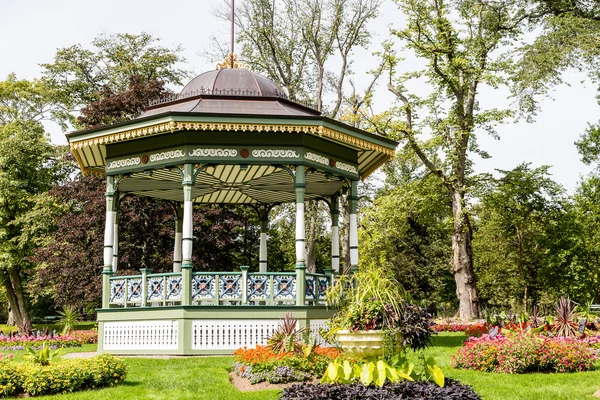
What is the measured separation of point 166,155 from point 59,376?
23.0 feet

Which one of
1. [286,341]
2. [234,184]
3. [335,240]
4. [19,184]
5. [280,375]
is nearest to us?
[280,375]

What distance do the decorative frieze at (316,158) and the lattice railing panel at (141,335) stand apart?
4.98 meters

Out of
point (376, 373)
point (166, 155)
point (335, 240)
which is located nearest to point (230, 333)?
point (166, 155)

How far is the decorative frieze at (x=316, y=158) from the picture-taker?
15945 mm

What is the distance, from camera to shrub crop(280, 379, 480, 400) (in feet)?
24.1

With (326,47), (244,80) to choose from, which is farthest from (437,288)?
(244,80)

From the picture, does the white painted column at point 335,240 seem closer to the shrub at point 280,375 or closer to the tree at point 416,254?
the shrub at point 280,375

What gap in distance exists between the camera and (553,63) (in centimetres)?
2464

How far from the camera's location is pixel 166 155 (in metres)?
15.9

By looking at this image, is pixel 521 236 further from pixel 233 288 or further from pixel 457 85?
pixel 233 288

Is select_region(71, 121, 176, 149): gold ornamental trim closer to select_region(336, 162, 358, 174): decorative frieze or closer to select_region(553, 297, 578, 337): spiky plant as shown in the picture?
select_region(336, 162, 358, 174): decorative frieze

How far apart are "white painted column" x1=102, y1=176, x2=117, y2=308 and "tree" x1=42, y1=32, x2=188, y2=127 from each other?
21352 mm

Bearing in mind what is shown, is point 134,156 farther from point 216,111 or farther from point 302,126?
point 302,126

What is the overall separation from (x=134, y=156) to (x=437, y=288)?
3294 centimetres
